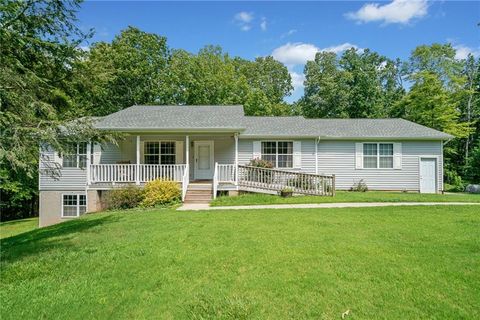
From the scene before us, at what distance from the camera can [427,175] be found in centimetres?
1700

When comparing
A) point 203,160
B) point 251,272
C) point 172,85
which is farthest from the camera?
point 172,85

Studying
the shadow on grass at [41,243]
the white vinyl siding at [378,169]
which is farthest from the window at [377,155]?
the shadow on grass at [41,243]

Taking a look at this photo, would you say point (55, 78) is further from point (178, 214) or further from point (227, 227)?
point (227, 227)

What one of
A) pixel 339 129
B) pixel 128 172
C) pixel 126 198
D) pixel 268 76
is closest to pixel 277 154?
pixel 339 129

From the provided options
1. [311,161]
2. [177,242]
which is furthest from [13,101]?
[311,161]

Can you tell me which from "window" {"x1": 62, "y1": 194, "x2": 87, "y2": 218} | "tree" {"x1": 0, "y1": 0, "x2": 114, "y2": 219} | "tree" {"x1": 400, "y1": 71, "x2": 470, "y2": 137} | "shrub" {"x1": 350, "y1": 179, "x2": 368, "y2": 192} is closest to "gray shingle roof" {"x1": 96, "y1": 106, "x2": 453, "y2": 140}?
"shrub" {"x1": 350, "y1": 179, "x2": 368, "y2": 192}

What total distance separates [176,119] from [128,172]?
11.8 feet

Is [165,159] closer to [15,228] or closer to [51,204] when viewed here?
[51,204]

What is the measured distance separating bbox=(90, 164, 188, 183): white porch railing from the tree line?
2.77 m

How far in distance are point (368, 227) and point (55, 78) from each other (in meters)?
8.81

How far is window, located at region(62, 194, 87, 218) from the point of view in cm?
1595

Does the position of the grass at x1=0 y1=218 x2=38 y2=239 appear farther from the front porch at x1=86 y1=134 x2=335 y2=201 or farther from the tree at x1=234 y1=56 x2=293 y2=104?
the tree at x1=234 y1=56 x2=293 y2=104

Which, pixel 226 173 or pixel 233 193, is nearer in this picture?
pixel 233 193

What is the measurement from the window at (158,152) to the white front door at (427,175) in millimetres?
13580
